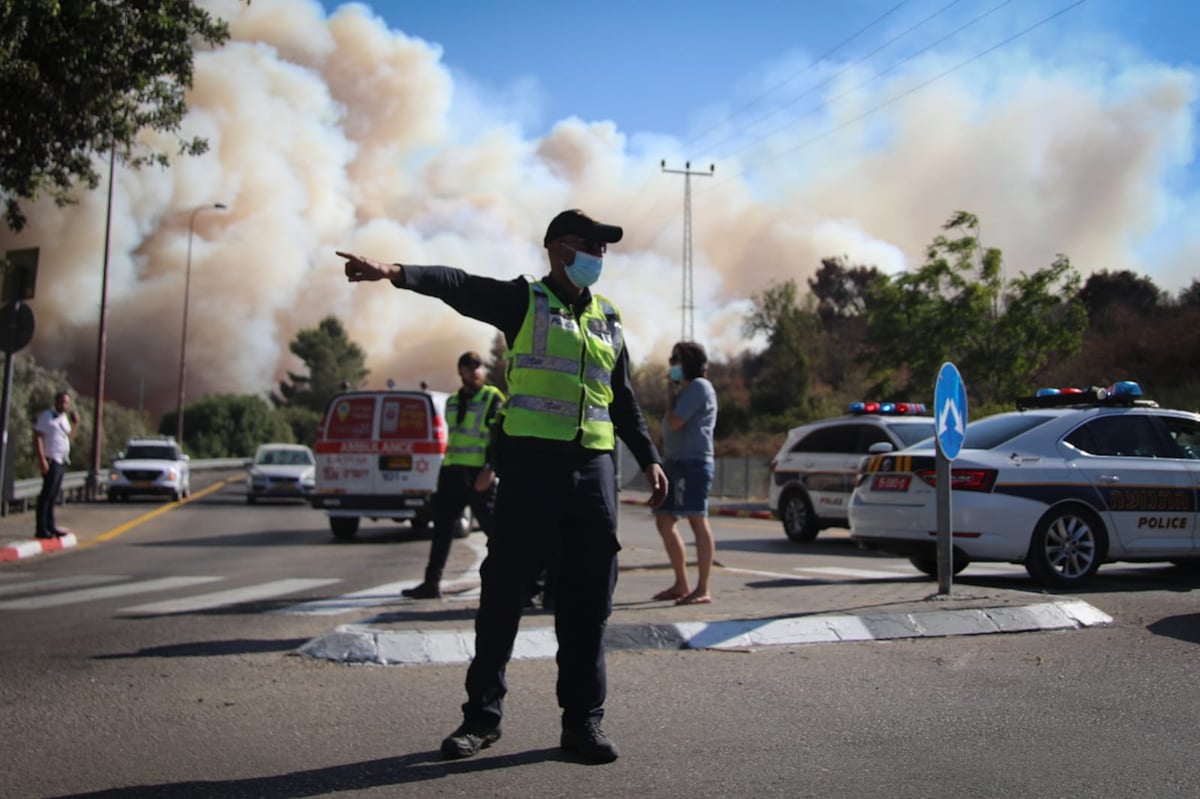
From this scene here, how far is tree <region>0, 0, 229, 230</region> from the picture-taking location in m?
12.2

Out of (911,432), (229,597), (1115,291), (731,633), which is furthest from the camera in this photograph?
(1115,291)

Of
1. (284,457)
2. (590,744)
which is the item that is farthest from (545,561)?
(284,457)

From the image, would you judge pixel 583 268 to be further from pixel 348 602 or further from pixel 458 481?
pixel 348 602

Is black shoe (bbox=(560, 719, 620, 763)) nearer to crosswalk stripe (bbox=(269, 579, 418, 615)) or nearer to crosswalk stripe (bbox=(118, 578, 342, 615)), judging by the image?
crosswalk stripe (bbox=(269, 579, 418, 615))

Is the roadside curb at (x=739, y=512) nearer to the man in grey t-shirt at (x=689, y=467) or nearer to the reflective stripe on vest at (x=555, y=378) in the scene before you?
the man in grey t-shirt at (x=689, y=467)

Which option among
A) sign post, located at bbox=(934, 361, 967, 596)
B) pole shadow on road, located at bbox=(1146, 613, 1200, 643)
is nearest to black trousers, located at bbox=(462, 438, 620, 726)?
pole shadow on road, located at bbox=(1146, 613, 1200, 643)

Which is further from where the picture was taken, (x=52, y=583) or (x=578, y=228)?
(x=52, y=583)

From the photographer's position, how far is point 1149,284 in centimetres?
5109

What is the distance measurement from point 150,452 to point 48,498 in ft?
50.1

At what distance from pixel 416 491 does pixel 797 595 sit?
8926 mm

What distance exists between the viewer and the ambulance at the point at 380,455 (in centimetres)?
1616

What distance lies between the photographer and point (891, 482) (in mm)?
9789

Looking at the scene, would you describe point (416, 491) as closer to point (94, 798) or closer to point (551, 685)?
point (551, 685)

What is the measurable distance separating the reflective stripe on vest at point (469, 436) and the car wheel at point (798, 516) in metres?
7.98
